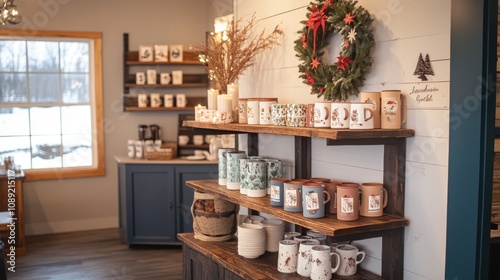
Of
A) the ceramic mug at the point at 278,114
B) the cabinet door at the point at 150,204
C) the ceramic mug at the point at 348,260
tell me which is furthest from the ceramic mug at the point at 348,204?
the cabinet door at the point at 150,204

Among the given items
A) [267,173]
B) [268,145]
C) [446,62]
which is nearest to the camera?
[446,62]

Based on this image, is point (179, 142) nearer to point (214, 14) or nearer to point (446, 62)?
point (214, 14)

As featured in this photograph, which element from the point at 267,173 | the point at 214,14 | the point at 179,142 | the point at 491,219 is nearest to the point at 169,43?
the point at 214,14

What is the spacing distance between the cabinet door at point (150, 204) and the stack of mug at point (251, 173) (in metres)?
2.38

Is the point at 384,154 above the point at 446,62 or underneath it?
underneath

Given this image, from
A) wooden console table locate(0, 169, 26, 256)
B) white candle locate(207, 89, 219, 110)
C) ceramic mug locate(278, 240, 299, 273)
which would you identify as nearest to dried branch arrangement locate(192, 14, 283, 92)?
white candle locate(207, 89, 219, 110)

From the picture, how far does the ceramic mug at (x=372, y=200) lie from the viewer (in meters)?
2.16

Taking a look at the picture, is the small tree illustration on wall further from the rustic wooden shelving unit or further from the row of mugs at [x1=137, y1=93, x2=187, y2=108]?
the row of mugs at [x1=137, y1=93, x2=187, y2=108]

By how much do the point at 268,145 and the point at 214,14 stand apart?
10.6 ft

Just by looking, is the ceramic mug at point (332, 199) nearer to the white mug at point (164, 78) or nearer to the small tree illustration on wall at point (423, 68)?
the small tree illustration on wall at point (423, 68)

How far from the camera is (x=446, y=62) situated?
1909mm

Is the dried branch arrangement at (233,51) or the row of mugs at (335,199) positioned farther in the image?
the dried branch arrangement at (233,51)

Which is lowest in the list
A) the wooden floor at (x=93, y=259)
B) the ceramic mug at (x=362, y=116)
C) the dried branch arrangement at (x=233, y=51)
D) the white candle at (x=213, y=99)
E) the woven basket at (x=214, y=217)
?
the wooden floor at (x=93, y=259)

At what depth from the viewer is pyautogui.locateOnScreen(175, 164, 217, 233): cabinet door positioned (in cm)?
511
